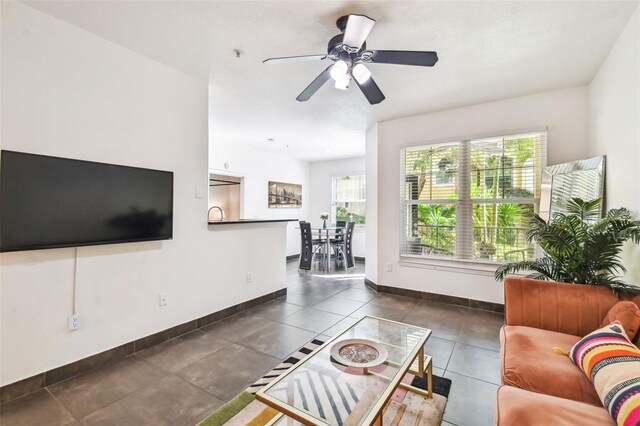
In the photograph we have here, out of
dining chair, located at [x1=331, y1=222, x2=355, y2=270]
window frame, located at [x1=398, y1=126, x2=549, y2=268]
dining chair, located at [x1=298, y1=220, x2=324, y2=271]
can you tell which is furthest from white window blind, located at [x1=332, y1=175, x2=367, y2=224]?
window frame, located at [x1=398, y1=126, x2=549, y2=268]

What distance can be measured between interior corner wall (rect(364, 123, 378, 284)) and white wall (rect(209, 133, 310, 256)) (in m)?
2.54

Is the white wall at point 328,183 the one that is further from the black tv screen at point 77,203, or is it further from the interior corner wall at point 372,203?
the black tv screen at point 77,203

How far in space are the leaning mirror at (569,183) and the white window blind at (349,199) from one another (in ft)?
13.9

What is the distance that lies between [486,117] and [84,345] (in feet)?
15.3

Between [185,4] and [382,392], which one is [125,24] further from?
[382,392]

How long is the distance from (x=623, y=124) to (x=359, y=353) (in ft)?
8.66

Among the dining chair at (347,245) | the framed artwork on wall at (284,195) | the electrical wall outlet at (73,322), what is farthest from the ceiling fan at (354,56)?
the framed artwork on wall at (284,195)

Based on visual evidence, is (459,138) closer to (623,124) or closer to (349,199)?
(623,124)

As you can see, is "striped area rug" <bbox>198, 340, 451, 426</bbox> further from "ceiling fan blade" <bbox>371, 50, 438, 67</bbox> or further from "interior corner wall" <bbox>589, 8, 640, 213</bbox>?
"ceiling fan blade" <bbox>371, 50, 438, 67</bbox>

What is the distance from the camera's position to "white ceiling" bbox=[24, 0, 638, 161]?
1.91m

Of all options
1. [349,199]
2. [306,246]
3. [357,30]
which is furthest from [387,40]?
[349,199]

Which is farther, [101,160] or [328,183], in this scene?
[328,183]

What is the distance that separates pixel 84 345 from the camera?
2168 millimetres

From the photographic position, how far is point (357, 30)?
5.95ft
